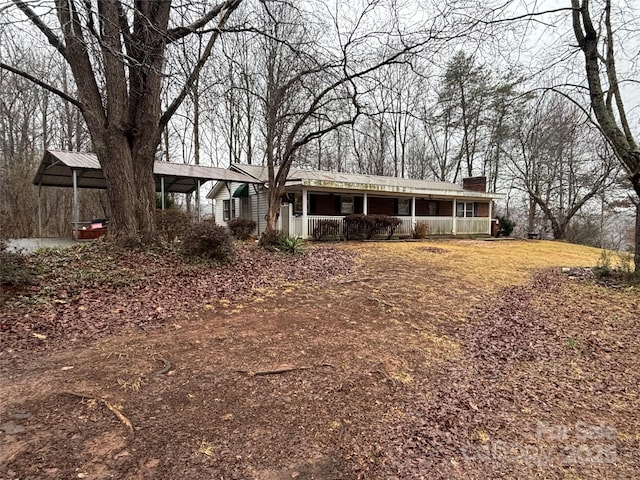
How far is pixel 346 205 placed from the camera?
1781 cm

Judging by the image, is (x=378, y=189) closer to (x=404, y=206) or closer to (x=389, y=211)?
(x=389, y=211)

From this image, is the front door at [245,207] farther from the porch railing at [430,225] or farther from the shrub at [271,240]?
the shrub at [271,240]

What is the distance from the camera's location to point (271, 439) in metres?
2.32

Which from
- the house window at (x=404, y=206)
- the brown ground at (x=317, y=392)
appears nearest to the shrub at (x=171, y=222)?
Result: the brown ground at (x=317, y=392)

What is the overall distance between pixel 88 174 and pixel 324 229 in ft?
33.3

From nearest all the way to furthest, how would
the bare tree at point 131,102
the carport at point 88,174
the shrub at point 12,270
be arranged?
the shrub at point 12,270 → the bare tree at point 131,102 → the carport at point 88,174

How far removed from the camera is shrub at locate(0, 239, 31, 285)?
15.4ft

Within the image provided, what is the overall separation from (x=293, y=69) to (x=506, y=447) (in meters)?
11.0

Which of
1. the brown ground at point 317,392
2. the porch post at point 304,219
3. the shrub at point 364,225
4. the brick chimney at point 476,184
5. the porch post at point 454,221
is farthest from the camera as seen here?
the brick chimney at point 476,184

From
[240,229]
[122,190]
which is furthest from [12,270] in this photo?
[240,229]

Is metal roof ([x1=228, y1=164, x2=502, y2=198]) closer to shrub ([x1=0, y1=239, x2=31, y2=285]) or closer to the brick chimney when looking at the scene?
the brick chimney

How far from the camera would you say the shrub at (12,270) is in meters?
4.70

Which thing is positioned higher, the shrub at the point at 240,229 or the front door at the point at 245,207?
the front door at the point at 245,207

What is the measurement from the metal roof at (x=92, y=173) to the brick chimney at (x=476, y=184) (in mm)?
16320
